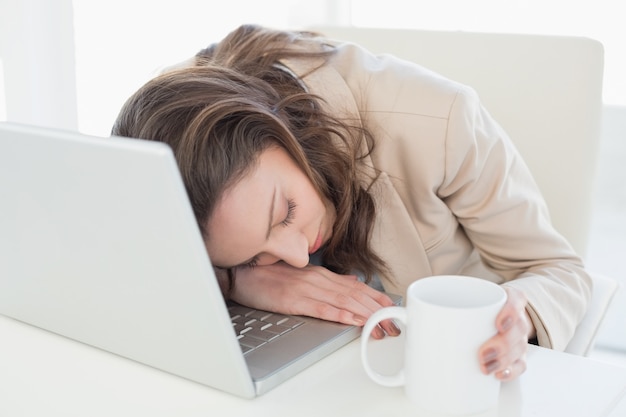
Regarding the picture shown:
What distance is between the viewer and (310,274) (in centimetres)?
92

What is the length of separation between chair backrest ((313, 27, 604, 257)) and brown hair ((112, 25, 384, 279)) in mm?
241

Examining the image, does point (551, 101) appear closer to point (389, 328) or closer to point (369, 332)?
point (389, 328)

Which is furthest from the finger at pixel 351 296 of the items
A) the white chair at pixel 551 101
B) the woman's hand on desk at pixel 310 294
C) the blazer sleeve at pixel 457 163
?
the white chair at pixel 551 101

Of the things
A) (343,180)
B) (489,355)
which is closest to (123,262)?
(489,355)

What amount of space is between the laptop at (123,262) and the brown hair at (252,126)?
0.55ft

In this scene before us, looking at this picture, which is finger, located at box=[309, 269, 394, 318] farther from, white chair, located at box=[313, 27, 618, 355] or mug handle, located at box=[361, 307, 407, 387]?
white chair, located at box=[313, 27, 618, 355]

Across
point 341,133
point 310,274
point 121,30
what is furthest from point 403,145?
point 121,30

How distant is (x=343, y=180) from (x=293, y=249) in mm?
154

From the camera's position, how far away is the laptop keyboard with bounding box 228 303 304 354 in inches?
30.2

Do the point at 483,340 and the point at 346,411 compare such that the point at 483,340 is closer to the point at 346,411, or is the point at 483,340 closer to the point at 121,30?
the point at 346,411

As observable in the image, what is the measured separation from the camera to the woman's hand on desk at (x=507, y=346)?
0.62 meters

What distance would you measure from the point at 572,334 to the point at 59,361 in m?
0.58

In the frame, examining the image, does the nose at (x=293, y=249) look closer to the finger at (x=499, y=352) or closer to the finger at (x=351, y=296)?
the finger at (x=351, y=296)

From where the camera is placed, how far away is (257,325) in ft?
2.71
